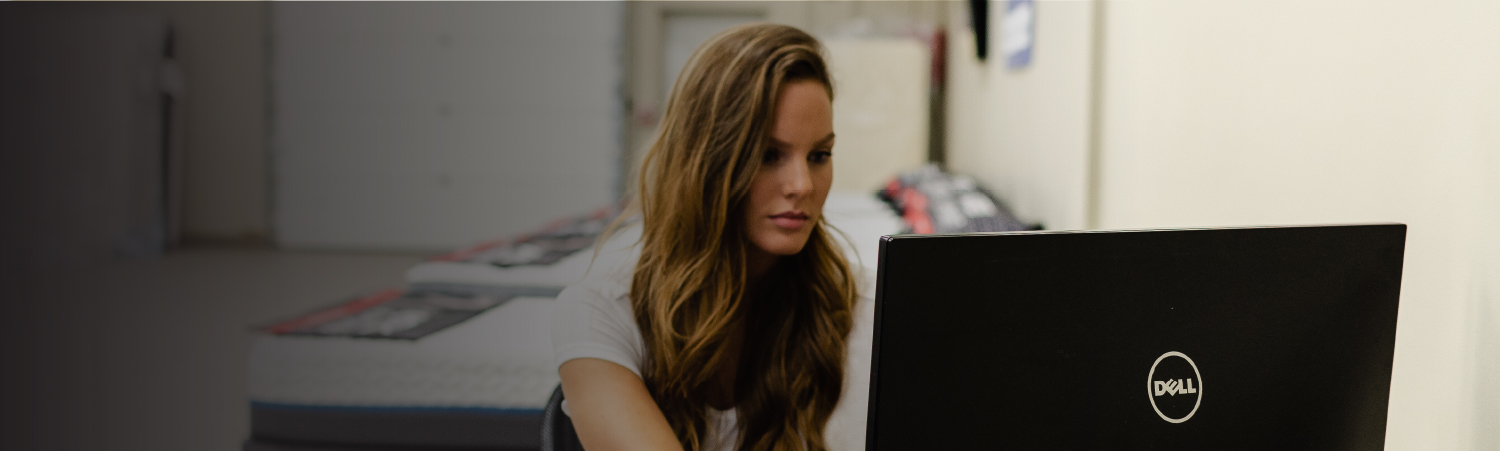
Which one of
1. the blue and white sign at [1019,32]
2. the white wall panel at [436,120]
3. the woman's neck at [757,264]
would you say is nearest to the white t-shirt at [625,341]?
the woman's neck at [757,264]

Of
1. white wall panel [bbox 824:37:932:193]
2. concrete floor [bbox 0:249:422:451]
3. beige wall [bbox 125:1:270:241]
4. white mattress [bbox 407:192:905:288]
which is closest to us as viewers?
white mattress [bbox 407:192:905:288]

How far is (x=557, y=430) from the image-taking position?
3.49 feet

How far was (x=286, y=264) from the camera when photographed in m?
5.95

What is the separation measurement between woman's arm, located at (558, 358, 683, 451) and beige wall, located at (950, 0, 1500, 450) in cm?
69

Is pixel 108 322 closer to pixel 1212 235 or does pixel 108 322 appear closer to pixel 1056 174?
pixel 1056 174

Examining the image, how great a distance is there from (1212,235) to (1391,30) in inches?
17.1

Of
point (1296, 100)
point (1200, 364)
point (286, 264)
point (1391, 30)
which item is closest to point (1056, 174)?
point (1296, 100)

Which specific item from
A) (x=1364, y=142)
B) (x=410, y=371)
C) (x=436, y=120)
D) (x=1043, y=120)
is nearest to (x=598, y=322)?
(x=1364, y=142)

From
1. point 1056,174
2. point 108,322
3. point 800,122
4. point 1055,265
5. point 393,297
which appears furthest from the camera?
point 108,322

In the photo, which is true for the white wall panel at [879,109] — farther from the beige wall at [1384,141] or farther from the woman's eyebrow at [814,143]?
the woman's eyebrow at [814,143]

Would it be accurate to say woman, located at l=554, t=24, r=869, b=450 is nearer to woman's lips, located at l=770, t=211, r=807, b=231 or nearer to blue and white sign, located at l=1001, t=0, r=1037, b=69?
woman's lips, located at l=770, t=211, r=807, b=231

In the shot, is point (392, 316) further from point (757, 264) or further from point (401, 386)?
point (757, 264)

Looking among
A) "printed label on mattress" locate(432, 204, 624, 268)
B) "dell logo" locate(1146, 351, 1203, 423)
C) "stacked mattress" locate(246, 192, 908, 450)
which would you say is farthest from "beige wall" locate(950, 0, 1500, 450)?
"printed label on mattress" locate(432, 204, 624, 268)

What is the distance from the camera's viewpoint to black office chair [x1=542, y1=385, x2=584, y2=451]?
1046 mm
